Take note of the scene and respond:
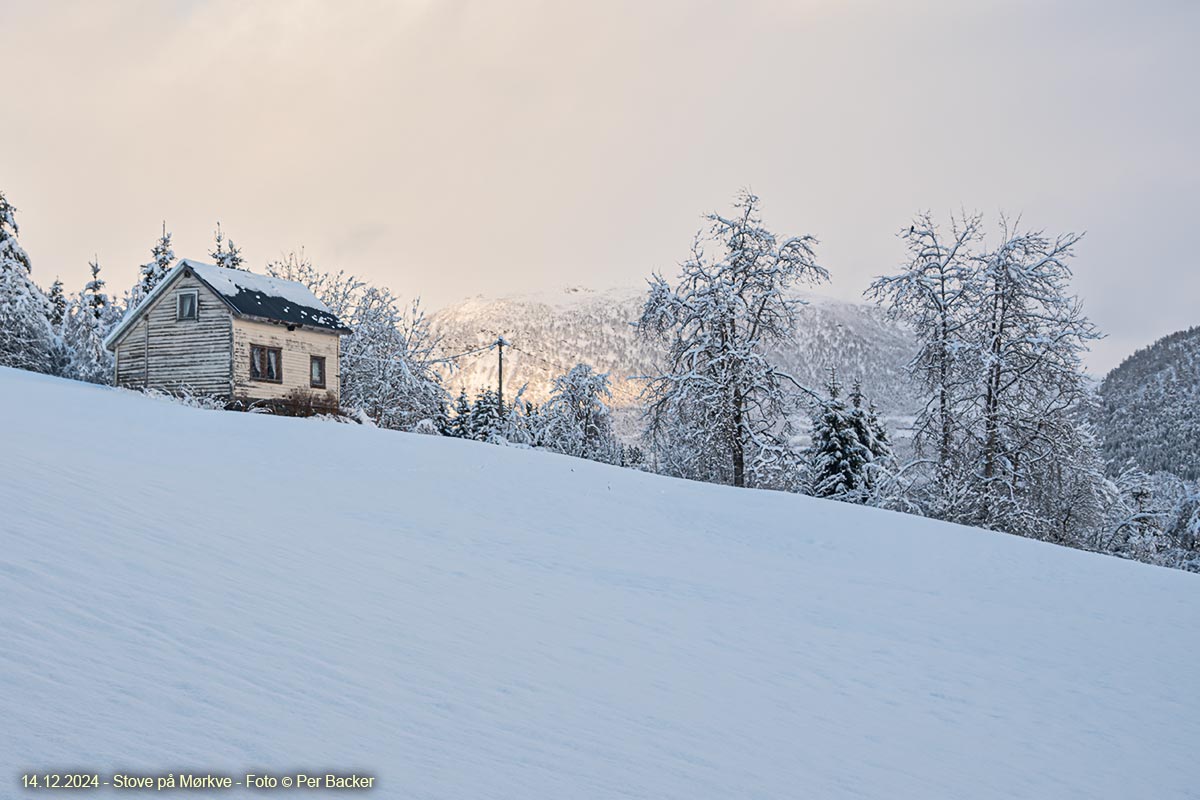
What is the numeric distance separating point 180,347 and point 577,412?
2427cm

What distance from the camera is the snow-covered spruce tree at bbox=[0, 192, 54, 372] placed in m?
38.6

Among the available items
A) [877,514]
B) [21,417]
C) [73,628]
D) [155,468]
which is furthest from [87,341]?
[73,628]

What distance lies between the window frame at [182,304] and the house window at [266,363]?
7.66ft

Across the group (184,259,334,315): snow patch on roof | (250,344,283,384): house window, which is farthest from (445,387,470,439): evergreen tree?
(250,344,283,384): house window

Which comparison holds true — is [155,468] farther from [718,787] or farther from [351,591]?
[718,787]

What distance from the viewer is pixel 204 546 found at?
25.7ft

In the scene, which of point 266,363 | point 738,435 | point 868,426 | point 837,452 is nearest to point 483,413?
point 868,426

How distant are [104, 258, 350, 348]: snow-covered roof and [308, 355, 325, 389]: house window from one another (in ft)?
3.97

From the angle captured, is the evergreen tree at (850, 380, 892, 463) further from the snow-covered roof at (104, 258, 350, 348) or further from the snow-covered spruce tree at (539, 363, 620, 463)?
the snow-covered roof at (104, 258, 350, 348)

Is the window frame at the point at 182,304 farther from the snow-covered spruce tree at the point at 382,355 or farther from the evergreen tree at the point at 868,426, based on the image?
the evergreen tree at the point at 868,426

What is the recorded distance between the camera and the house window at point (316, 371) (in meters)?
31.1

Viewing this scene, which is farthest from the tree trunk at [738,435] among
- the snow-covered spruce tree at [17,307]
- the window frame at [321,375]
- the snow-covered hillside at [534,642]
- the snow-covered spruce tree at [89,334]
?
the snow-covered spruce tree at [17,307]

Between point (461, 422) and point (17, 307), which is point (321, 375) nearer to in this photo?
point (17, 307)

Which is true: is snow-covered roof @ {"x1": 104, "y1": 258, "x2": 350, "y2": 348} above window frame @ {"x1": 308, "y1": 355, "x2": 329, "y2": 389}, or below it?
above
